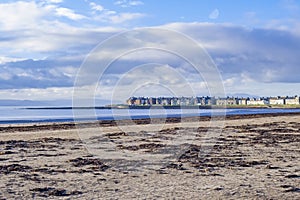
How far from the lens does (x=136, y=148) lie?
23.7m

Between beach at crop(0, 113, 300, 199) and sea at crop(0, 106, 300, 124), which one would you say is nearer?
beach at crop(0, 113, 300, 199)

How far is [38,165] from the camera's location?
17438mm

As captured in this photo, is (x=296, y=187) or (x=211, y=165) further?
(x=211, y=165)

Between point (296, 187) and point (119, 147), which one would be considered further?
point (119, 147)

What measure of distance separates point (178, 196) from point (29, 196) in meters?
3.74

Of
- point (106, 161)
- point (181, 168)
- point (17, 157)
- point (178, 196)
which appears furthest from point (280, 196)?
point (17, 157)

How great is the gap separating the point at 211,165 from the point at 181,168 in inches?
Answer: 50.9

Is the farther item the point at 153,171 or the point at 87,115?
the point at 87,115

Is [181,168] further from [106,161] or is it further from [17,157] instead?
[17,157]

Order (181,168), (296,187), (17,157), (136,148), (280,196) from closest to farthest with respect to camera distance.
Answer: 1. (280,196)
2. (296,187)
3. (181,168)
4. (17,157)
5. (136,148)

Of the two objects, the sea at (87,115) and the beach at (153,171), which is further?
the sea at (87,115)

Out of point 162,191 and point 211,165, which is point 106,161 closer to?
point 211,165

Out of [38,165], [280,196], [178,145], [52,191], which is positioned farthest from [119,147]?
[280,196]

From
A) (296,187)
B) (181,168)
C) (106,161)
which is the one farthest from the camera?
(106,161)
